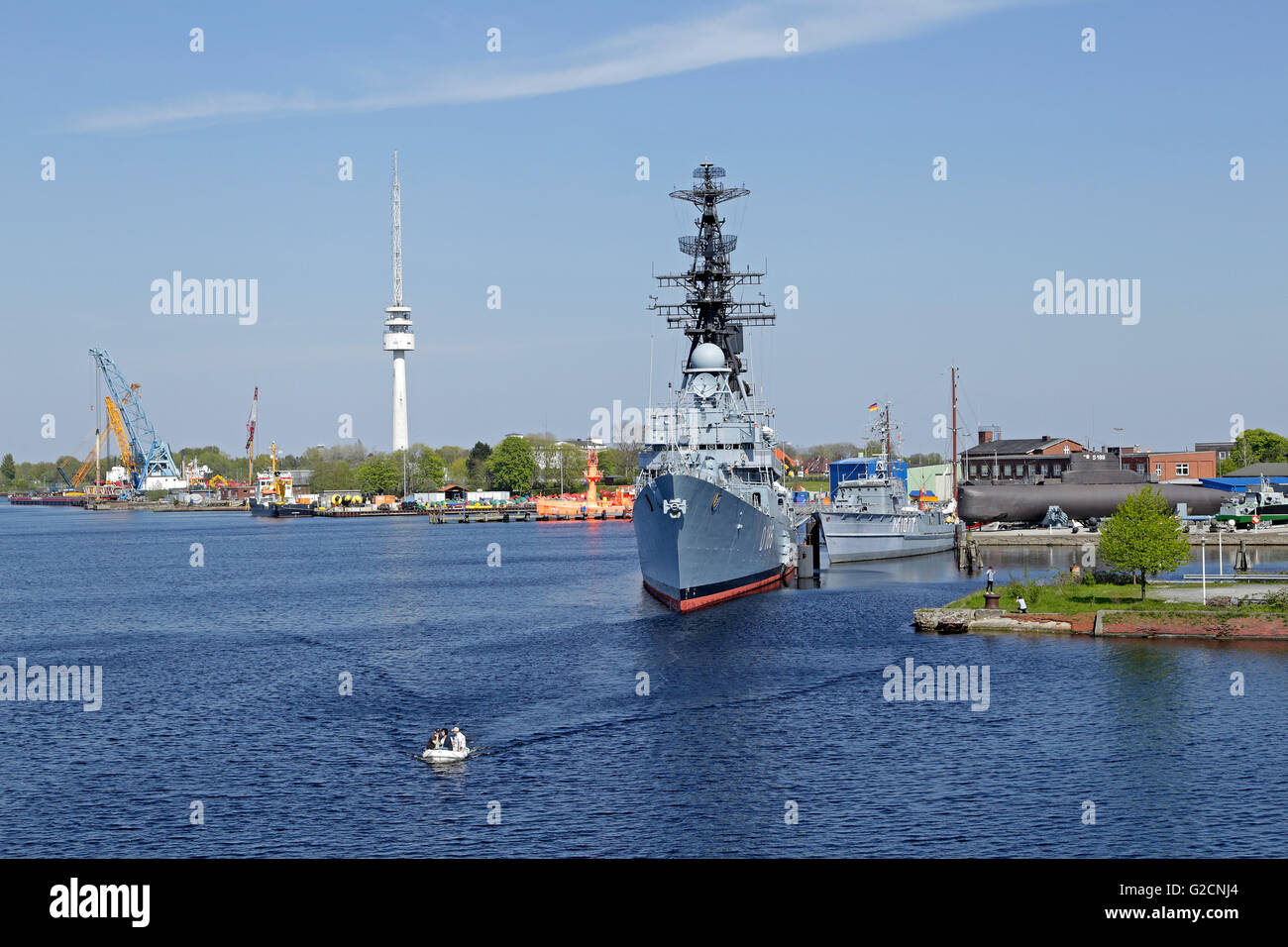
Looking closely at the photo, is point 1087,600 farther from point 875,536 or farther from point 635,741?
point 875,536

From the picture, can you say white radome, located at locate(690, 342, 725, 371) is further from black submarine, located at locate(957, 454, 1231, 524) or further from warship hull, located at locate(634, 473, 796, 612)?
black submarine, located at locate(957, 454, 1231, 524)

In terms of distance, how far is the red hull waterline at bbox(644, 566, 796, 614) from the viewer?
225ft

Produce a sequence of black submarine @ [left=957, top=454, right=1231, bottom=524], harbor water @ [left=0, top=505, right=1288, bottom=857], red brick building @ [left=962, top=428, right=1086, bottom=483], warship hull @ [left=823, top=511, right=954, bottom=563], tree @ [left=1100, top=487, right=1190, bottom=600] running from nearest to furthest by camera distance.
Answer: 1. harbor water @ [left=0, top=505, right=1288, bottom=857]
2. tree @ [left=1100, top=487, right=1190, bottom=600]
3. warship hull @ [left=823, top=511, right=954, bottom=563]
4. black submarine @ [left=957, top=454, right=1231, bottom=524]
5. red brick building @ [left=962, top=428, right=1086, bottom=483]

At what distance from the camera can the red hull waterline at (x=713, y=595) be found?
68.4m

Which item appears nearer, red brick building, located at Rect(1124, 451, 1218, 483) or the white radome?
the white radome

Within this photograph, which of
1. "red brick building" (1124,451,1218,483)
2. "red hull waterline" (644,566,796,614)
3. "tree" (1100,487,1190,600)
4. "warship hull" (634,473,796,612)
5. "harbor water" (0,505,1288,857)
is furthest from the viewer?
"red brick building" (1124,451,1218,483)

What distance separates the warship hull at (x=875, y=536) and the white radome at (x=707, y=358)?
1048 inches

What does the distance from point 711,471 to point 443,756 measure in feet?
122

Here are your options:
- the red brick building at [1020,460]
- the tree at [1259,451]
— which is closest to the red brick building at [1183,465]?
the tree at [1259,451]

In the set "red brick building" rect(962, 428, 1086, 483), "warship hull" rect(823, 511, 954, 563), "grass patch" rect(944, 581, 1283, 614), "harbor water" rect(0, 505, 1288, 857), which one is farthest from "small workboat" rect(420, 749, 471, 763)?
"red brick building" rect(962, 428, 1086, 483)

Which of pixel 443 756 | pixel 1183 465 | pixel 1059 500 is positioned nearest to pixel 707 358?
pixel 443 756

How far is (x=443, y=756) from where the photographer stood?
35.1m

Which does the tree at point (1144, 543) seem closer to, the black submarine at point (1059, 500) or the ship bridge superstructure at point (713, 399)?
the ship bridge superstructure at point (713, 399)

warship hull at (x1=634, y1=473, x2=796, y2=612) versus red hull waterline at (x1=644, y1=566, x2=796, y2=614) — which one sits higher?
warship hull at (x1=634, y1=473, x2=796, y2=612)
